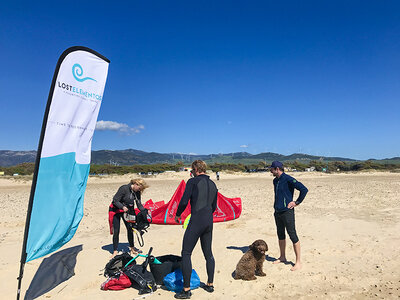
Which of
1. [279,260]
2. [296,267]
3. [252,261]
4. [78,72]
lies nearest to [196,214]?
[252,261]

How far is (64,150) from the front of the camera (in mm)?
3818

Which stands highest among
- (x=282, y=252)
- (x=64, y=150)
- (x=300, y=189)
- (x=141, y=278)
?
(x=64, y=150)

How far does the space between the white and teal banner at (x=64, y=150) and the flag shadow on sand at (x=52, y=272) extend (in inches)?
48.2

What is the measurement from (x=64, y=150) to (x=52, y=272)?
278 centimetres

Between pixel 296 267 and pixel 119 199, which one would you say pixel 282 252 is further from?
pixel 119 199

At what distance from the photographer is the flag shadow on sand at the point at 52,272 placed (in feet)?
14.9

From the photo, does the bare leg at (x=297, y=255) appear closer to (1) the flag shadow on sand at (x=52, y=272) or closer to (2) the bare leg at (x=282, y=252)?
(2) the bare leg at (x=282, y=252)

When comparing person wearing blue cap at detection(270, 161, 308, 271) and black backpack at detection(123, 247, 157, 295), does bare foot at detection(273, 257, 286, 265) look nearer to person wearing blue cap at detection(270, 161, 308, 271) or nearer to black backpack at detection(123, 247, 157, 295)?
person wearing blue cap at detection(270, 161, 308, 271)

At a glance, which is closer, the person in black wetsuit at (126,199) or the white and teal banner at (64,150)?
the white and teal banner at (64,150)

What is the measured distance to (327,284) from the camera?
4.51m

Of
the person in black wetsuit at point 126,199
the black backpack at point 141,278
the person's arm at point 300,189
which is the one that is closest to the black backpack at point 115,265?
the black backpack at point 141,278

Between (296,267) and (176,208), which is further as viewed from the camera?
(176,208)

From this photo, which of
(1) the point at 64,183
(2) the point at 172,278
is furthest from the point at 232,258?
(1) the point at 64,183

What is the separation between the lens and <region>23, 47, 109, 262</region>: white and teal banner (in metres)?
3.50
